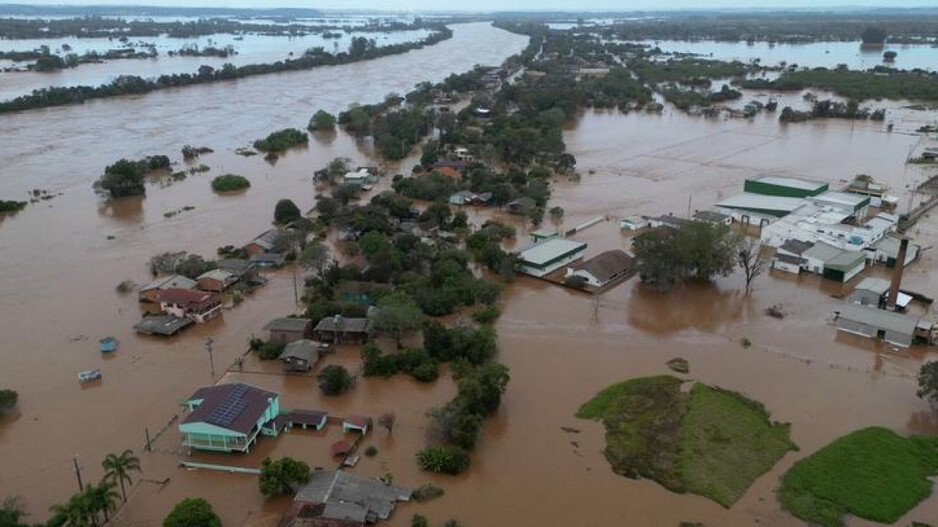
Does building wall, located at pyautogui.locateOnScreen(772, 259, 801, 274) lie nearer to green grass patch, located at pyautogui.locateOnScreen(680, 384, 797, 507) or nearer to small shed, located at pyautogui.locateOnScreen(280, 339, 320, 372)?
green grass patch, located at pyautogui.locateOnScreen(680, 384, 797, 507)

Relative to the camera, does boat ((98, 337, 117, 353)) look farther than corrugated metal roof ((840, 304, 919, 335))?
No

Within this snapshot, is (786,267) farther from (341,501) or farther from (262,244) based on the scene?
(262,244)

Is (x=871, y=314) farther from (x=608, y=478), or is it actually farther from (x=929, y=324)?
(x=608, y=478)

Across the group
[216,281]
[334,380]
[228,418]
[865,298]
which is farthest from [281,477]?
[865,298]

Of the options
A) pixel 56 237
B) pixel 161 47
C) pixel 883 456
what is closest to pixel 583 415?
pixel 883 456

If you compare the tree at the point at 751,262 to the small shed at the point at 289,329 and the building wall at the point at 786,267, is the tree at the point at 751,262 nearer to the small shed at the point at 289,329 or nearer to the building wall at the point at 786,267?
the building wall at the point at 786,267

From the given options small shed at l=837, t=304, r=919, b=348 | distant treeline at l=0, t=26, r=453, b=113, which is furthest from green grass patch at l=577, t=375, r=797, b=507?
distant treeline at l=0, t=26, r=453, b=113

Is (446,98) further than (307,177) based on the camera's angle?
Yes
